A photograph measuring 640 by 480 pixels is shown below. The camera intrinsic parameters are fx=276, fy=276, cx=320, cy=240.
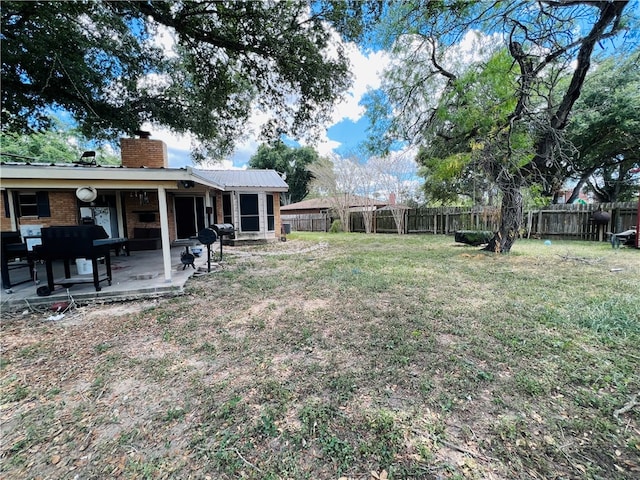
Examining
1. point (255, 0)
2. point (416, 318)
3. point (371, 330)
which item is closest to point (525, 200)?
point (416, 318)

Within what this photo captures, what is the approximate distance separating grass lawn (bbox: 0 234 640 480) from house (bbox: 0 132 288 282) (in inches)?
81.4

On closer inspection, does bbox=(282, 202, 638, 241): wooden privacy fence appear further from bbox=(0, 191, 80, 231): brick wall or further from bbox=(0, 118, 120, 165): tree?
bbox=(0, 118, 120, 165): tree

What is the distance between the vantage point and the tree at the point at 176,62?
189 inches

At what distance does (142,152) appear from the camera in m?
8.29

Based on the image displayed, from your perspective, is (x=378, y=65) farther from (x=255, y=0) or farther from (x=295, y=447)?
(x=295, y=447)

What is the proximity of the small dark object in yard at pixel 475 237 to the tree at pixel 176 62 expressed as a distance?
6.66 meters

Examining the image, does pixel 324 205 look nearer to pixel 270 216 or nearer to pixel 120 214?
pixel 270 216

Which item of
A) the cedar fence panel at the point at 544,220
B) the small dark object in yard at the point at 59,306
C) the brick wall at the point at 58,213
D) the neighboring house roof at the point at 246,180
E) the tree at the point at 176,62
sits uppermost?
the tree at the point at 176,62

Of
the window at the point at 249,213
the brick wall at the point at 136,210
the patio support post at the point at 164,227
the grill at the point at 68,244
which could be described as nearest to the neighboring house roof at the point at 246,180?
the window at the point at 249,213

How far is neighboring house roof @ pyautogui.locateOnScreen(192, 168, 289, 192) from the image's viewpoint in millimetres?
11500

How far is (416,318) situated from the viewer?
371 cm

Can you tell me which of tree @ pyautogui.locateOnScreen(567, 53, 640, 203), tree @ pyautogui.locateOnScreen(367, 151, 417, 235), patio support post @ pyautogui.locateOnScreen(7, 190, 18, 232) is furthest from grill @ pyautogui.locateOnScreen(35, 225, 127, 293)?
tree @ pyautogui.locateOnScreen(367, 151, 417, 235)

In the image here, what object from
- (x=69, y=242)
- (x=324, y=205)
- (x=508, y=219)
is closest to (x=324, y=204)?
(x=324, y=205)

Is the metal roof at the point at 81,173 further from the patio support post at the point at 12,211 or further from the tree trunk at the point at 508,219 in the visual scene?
the tree trunk at the point at 508,219
